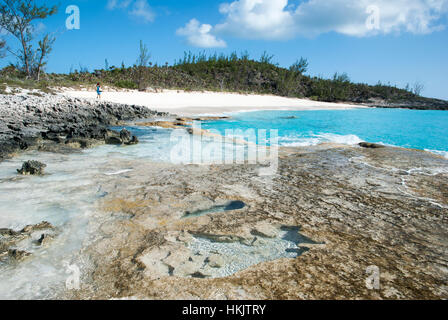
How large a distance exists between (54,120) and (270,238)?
34.5 feet

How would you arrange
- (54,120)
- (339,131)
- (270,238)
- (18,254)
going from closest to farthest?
(18,254) → (270,238) → (54,120) → (339,131)

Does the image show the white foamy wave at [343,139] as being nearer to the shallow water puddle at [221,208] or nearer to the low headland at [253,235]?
the low headland at [253,235]

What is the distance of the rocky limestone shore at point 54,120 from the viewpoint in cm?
664

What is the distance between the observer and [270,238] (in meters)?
2.51

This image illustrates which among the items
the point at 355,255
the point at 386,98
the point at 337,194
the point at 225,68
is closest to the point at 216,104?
the point at 337,194

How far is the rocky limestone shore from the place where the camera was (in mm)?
6645

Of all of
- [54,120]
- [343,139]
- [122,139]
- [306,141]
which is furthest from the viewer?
[343,139]

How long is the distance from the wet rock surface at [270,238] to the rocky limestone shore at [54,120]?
371 cm

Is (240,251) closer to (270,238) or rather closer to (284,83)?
(270,238)

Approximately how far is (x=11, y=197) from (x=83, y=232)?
1.50 m

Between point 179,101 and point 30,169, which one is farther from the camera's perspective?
point 179,101

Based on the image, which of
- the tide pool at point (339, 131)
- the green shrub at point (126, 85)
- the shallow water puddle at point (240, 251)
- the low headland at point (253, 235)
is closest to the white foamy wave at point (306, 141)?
the tide pool at point (339, 131)

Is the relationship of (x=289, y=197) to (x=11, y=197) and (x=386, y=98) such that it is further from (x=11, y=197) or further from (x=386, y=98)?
(x=386, y=98)

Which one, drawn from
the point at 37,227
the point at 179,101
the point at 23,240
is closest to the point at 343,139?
the point at 37,227
